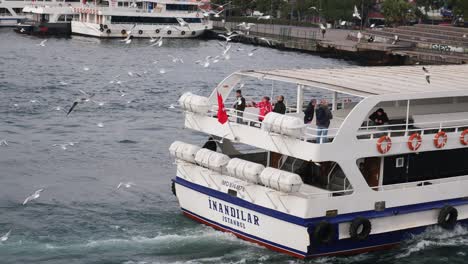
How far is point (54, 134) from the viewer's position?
116 ft

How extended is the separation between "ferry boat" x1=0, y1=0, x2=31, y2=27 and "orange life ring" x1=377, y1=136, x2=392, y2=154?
263 feet

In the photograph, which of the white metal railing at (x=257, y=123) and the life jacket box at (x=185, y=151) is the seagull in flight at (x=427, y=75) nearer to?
the white metal railing at (x=257, y=123)

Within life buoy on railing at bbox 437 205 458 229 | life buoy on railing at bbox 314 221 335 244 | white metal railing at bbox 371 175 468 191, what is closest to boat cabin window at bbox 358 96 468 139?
white metal railing at bbox 371 175 468 191

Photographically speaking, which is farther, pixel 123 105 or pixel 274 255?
pixel 123 105

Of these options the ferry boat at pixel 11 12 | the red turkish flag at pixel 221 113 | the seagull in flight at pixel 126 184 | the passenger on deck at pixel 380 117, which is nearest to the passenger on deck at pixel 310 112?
the passenger on deck at pixel 380 117

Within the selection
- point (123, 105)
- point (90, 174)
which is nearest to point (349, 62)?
point (123, 105)

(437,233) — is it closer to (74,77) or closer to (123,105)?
(123,105)

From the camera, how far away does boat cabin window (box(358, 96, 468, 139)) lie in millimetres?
21484

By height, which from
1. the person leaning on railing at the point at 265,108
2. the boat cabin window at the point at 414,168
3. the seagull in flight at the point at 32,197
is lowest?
the seagull in flight at the point at 32,197

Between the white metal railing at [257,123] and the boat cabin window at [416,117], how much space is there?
0.77 meters

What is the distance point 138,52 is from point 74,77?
18.5 metres

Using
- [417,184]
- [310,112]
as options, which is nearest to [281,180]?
[310,112]

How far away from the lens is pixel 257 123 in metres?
22.2

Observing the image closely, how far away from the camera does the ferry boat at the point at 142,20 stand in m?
87.3
